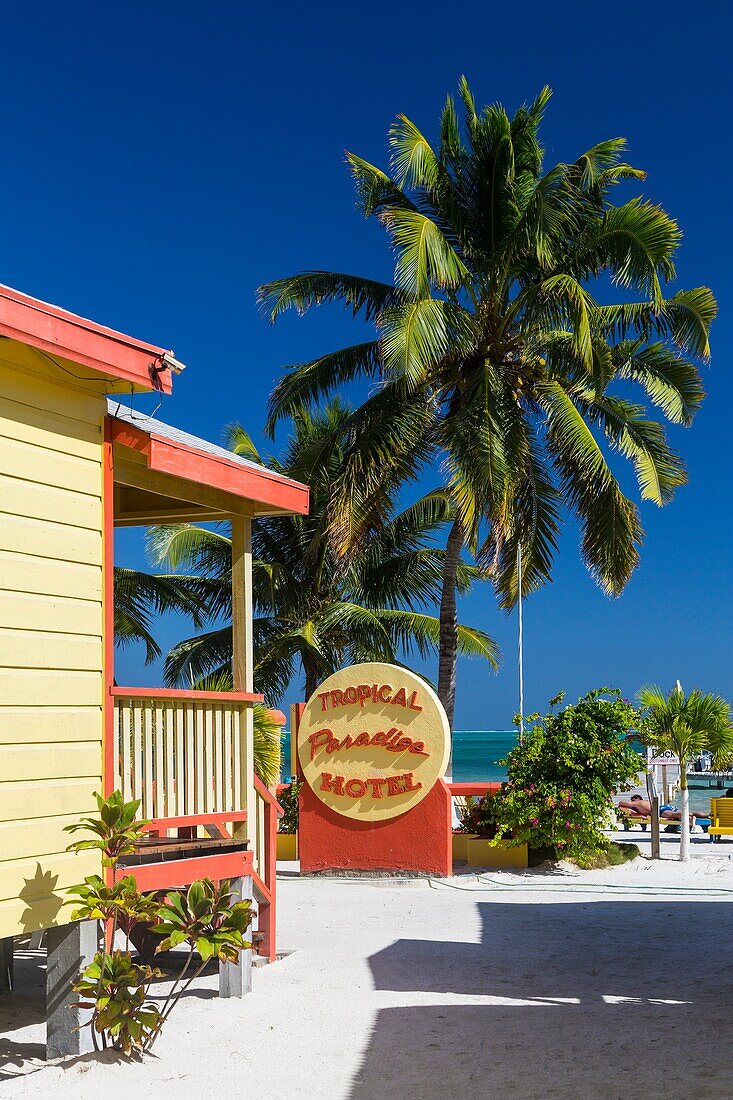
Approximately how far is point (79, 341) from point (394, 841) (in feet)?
32.0

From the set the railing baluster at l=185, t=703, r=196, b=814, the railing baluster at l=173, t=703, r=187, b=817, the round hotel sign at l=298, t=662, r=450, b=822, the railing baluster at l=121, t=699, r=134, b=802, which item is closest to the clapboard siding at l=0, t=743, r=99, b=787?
the railing baluster at l=121, t=699, r=134, b=802

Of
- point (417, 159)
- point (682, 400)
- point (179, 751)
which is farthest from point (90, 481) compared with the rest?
point (682, 400)

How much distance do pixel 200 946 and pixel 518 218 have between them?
1612cm

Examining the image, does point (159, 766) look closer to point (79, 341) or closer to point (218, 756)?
point (218, 756)

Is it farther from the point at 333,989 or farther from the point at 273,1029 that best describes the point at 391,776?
the point at 273,1029

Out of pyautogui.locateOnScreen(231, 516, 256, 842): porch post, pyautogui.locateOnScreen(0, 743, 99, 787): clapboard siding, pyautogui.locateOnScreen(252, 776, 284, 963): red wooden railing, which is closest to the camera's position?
pyautogui.locateOnScreen(0, 743, 99, 787): clapboard siding

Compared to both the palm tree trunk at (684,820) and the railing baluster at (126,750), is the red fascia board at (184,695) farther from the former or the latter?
the palm tree trunk at (684,820)

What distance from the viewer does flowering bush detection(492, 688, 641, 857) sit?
619 inches

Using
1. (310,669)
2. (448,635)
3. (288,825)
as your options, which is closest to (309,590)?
(310,669)

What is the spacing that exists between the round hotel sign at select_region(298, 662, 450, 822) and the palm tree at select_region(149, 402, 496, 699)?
31.6 ft

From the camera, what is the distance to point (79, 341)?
264 inches

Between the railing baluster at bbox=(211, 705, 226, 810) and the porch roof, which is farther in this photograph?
the railing baluster at bbox=(211, 705, 226, 810)

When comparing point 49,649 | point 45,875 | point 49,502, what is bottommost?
point 45,875

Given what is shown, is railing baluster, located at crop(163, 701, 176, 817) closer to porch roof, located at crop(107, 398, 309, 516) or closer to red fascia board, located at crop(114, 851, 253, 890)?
red fascia board, located at crop(114, 851, 253, 890)
